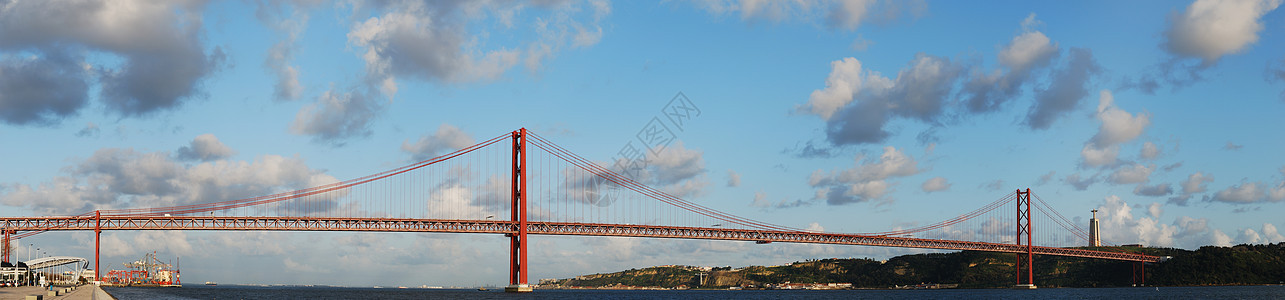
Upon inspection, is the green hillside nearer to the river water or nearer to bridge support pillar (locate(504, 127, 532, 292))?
the river water

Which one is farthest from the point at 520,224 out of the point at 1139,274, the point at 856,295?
the point at 1139,274

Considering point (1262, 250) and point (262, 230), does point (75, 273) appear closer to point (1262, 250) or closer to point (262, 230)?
point (262, 230)

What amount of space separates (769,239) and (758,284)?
100226 mm

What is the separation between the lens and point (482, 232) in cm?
7888

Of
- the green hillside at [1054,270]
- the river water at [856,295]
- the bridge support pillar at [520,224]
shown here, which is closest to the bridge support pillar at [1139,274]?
the green hillside at [1054,270]

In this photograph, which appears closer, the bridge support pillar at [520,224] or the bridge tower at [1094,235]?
the bridge support pillar at [520,224]

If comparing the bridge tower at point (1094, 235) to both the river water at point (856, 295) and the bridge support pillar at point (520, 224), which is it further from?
the bridge support pillar at point (520, 224)

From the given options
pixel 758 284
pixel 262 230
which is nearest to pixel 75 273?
pixel 262 230

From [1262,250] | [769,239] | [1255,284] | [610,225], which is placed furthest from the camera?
[1262,250]

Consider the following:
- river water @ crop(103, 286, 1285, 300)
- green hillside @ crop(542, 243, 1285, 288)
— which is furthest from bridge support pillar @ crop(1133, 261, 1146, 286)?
river water @ crop(103, 286, 1285, 300)

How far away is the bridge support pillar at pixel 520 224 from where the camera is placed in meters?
74.9

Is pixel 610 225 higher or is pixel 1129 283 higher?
pixel 610 225

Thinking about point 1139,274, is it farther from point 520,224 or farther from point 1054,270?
point 520,224

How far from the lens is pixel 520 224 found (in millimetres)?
74875
